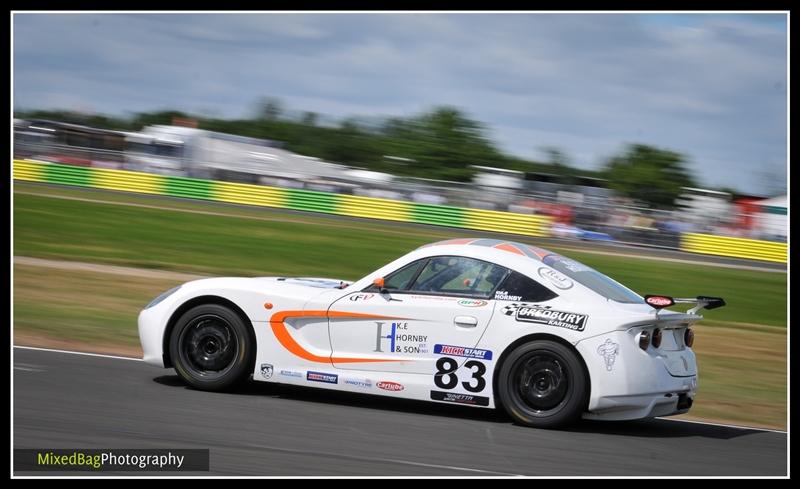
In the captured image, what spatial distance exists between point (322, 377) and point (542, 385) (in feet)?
5.68

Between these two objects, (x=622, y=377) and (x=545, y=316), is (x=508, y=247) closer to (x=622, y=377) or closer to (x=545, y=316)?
(x=545, y=316)

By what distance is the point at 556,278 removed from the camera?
7.01 meters

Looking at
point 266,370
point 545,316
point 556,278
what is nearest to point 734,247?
point 556,278

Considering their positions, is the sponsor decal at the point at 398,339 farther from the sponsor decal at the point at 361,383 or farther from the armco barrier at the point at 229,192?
the armco barrier at the point at 229,192

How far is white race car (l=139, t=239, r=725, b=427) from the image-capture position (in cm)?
667

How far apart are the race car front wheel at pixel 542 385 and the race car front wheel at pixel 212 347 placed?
2099 millimetres

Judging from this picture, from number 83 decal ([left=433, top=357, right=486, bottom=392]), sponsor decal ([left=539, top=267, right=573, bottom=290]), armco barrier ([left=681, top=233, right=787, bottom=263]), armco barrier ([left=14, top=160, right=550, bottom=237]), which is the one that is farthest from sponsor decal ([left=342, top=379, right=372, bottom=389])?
armco barrier ([left=681, top=233, right=787, bottom=263])

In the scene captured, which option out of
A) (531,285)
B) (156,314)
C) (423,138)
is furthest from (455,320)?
(423,138)

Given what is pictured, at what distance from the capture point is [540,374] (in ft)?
22.2

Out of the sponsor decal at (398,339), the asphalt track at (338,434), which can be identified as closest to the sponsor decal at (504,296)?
the sponsor decal at (398,339)

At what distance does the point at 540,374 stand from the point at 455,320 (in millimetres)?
762

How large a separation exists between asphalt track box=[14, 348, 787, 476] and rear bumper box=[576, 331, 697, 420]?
24 cm

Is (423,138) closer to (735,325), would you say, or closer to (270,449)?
(735,325)

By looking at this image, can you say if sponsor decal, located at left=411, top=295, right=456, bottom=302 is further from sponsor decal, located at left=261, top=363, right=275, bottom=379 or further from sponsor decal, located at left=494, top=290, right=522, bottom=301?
sponsor decal, located at left=261, top=363, right=275, bottom=379
